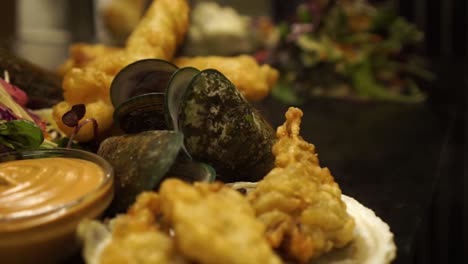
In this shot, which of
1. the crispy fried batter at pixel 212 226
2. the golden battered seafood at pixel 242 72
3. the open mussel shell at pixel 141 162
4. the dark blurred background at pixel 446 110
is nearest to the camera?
the crispy fried batter at pixel 212 226

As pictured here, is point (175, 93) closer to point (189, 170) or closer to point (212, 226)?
point (189, 170)

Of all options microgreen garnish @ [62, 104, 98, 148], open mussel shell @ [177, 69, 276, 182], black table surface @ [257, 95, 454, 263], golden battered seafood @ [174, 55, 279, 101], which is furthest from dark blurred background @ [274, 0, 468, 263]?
microgreen garnish @ [62, 104, 98, 148]

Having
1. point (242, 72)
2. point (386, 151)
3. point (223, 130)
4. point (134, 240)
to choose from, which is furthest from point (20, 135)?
point (386, 151)

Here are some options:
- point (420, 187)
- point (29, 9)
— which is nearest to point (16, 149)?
point (420, 187)

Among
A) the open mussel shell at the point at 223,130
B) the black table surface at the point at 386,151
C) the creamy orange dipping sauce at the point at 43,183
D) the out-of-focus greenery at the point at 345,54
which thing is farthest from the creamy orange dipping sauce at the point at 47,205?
the out-of-focus greenery at the point at 345,54

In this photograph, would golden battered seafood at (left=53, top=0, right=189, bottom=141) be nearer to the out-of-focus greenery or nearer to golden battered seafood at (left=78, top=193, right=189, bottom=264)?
golden battered seafood at (left=78, top=193, right=189, bottom=264)

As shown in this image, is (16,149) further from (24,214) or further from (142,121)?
(24,214)

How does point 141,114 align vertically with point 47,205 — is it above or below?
above

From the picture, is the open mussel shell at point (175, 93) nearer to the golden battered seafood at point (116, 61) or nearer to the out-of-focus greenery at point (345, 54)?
the golden battered seafood at point (116, 61)
